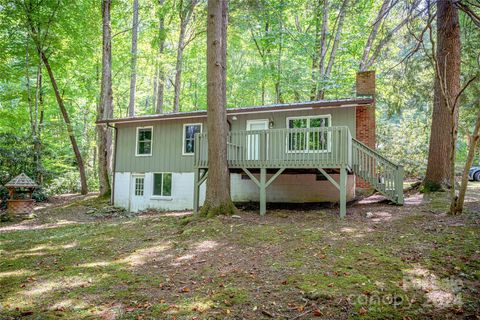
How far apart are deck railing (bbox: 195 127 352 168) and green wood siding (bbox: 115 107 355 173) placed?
216cm

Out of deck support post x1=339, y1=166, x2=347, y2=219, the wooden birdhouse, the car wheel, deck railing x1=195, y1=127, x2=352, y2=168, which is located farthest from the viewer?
the car wheel

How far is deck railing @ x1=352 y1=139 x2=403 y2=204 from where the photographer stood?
10352 millimetres

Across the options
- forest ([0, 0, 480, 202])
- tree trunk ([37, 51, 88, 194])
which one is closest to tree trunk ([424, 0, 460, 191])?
forest ([0, 0, 480, 202])

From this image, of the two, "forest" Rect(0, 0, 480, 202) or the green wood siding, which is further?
"forest" Rect(0, 0, 480, 202)

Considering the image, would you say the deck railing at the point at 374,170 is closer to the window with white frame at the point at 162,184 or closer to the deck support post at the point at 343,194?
the deck support post at the point at 343,194

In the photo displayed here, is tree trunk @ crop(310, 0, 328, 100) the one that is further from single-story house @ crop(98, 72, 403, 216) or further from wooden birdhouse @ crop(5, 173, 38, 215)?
wooden birdhouse @ crop(5, 173, 38, 215)

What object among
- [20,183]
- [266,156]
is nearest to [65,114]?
[20,183]

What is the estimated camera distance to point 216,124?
9531mm

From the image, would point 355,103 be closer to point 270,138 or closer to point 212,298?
point 270,138

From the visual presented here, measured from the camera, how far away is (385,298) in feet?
13.3

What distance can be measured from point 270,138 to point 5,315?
8359mm

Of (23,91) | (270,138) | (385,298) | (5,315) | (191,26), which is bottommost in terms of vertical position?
(5,315)

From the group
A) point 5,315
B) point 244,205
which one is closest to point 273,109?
point 244,205

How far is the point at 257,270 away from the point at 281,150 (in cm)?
578
